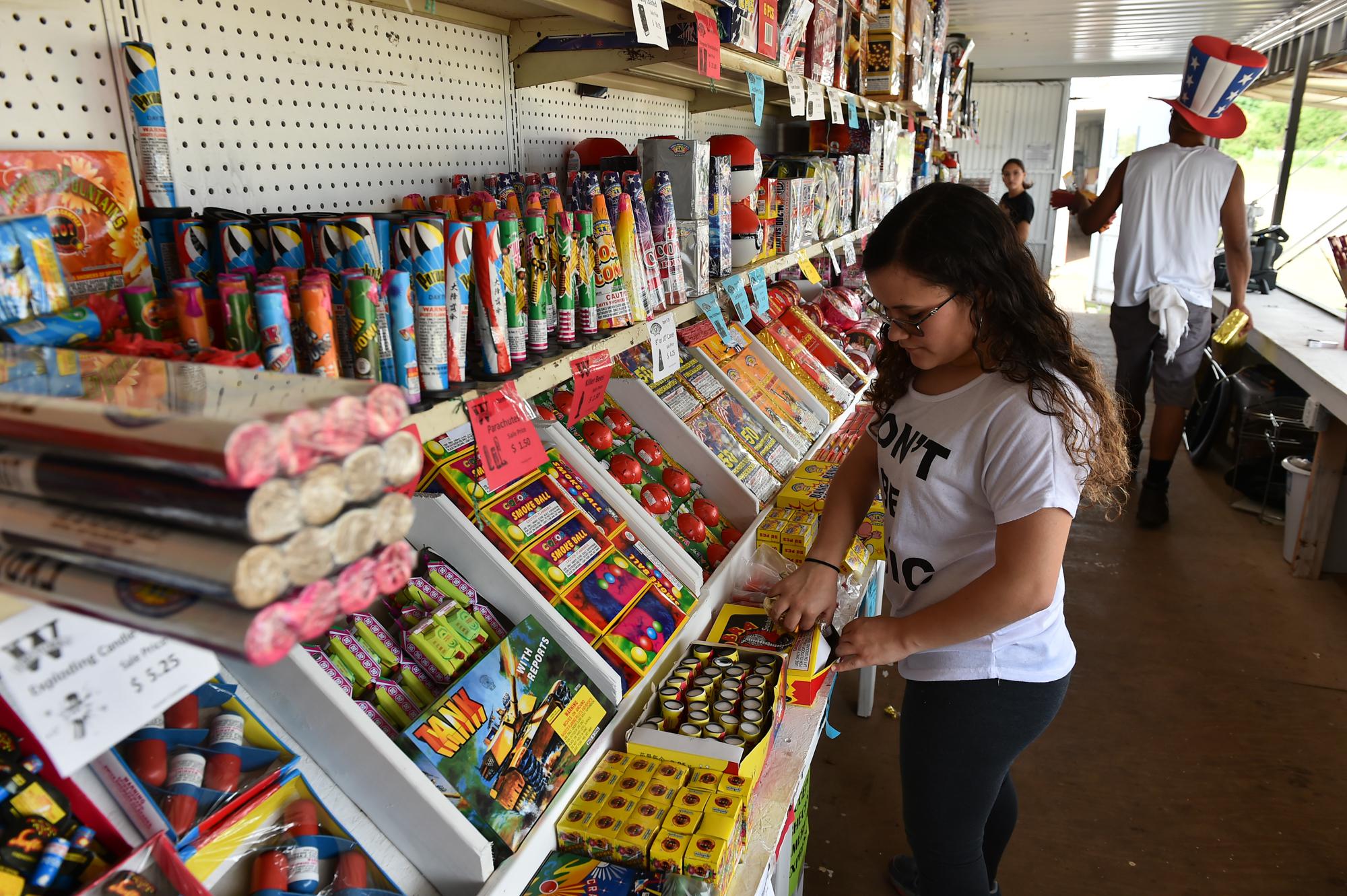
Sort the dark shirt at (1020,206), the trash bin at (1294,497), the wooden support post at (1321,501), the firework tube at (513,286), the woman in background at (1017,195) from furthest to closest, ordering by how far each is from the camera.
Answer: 1. the dark shirt at (1020,206)
2. the woman in background at (1017,195)
3. the trash bin at (1294,497)
4. the wooden support post at (1321,501)
5. the firework tube at (513,286)

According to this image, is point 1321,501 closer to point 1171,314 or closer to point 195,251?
point 1171,314

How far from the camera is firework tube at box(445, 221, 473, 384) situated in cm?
111

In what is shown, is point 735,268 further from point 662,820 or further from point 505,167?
point 662,820

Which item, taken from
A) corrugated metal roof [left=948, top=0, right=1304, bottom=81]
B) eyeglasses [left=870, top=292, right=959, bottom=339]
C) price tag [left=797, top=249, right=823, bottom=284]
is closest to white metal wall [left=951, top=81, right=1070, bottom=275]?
corrugated metal roof [left=948, top=0, right=1304, bottom=81]

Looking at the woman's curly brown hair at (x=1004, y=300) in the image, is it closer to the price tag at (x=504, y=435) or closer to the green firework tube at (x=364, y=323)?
the price tag at (x=504, y=435)

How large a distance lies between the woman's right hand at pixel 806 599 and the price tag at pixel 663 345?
533 millimetres

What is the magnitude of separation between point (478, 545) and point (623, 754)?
46 cm

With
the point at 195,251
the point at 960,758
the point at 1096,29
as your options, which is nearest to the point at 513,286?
the point at 195,251

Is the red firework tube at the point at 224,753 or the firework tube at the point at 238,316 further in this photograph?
the red firework tube at the point at 224,753

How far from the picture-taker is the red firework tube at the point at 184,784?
939 mm

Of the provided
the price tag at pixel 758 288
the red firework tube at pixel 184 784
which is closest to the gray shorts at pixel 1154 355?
the price tag at pixel 758 288

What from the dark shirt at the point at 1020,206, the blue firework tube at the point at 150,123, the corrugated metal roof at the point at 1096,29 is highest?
the corrugated metal roof at the point at 1096,29

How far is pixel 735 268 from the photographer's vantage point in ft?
8.13

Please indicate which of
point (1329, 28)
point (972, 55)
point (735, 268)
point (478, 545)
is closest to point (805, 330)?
point (735, 268)
